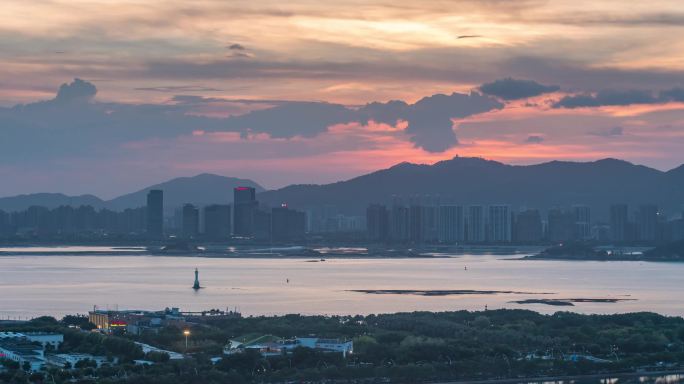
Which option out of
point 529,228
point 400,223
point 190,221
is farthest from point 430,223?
point 190,221

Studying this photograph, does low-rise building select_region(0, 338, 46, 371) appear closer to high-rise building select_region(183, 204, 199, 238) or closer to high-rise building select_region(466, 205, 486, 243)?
high-rise building select_region(466, 205, 486, 243)

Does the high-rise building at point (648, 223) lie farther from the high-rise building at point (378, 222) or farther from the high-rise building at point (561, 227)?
the high-rise building at point (378, 222)

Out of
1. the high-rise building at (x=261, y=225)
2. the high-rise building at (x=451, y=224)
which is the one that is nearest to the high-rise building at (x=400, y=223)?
the high-rise building at (x=451, y=224)

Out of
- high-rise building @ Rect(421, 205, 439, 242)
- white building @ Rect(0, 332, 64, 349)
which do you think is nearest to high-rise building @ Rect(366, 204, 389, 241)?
high-rise building @ Rect(421, 205, 439, 242)

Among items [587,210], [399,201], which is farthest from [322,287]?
[399,201]

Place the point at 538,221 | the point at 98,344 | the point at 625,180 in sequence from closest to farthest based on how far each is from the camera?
1. the point at 98,344
2. the point at 538,221
3. the point at 625,180

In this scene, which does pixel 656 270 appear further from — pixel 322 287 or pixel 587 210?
pixel 587 210
